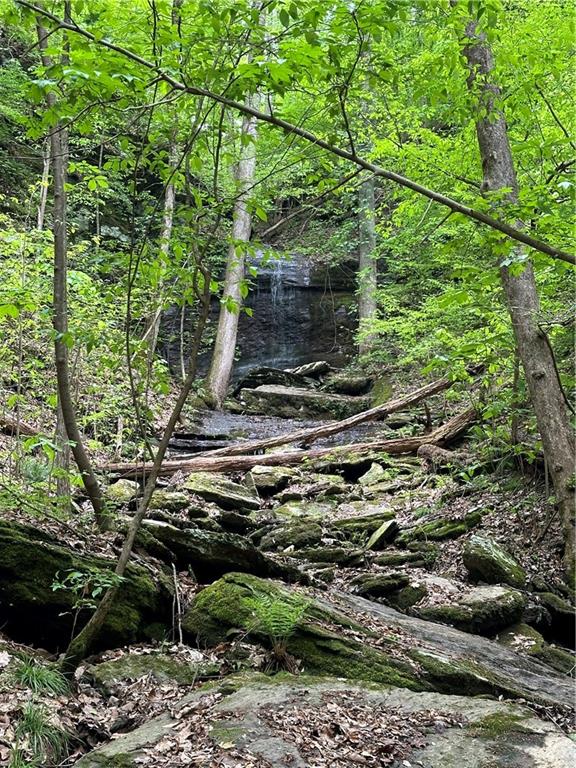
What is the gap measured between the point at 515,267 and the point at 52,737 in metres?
3.77

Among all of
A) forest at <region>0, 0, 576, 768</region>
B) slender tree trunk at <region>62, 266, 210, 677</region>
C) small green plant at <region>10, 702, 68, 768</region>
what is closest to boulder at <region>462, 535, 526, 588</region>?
forest at <region>0, 0, 576, 768</region>

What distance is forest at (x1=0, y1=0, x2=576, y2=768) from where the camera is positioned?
3199 millimetres

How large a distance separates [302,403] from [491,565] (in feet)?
34.0

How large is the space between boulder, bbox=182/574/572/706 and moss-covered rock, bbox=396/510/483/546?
94.1 inches

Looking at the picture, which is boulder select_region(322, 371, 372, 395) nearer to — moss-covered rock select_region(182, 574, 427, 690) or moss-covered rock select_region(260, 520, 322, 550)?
moss-covered rock select_region(260, 520, 322, 550)

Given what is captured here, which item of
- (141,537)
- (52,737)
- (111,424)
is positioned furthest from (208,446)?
(52,737)

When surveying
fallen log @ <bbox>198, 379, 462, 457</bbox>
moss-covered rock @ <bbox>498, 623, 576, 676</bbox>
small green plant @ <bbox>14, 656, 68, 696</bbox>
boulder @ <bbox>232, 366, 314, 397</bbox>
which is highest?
boulder @ <bbox>232, 366, 314, 397</bbox>

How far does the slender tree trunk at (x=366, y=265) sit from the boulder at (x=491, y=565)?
11.2 meters

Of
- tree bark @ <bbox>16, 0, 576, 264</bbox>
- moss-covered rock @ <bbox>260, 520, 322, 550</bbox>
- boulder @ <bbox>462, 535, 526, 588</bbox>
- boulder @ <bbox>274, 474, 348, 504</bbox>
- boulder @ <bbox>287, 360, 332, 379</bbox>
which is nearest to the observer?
tree bark @ <bbox>16, 0, 576, 264</bbox>

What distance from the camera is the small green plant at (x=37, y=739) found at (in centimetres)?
278

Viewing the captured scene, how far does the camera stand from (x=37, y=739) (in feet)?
9.48

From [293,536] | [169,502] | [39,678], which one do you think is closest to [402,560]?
[293,536]

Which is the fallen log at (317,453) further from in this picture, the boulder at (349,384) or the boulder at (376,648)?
the boulder at (349,384)

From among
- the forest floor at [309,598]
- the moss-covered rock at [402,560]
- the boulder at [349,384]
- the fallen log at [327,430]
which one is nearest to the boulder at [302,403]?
the boulder at [349,384]
